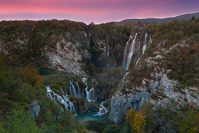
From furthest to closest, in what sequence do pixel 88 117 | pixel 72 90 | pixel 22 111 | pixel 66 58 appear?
1. pixel 66 58
2. pixel 72 90
3. pixel 88 117
4. pixel 22 111

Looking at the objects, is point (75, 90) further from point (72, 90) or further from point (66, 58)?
point (66, 58)

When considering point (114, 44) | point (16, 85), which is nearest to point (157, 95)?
point (16, 85)

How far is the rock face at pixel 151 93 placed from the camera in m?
22.4

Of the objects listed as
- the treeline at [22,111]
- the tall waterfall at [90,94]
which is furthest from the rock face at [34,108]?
the tall waterfall at [90,94]

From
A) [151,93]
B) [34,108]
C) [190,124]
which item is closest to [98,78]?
[151,93]

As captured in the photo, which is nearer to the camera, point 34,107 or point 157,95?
point 34,107

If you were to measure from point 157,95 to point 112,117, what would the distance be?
8.29m

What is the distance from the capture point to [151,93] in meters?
24.5

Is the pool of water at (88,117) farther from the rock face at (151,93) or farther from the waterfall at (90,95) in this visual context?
the waterfall at (90,95)

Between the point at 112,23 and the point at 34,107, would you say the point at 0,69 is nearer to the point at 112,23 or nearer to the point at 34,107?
the point at 34,107

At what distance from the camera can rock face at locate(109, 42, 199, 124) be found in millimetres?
22359

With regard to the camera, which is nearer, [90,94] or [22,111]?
[22,111]

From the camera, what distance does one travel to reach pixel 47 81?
32.3 m

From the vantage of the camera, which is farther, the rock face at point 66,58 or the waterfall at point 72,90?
the rock face at point 66,58
